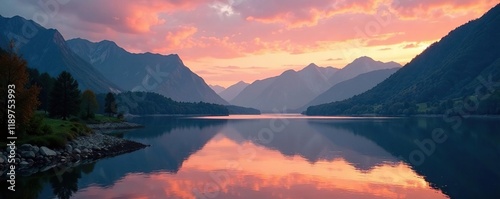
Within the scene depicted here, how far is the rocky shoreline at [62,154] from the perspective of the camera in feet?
171

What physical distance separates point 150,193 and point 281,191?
46.6 feet

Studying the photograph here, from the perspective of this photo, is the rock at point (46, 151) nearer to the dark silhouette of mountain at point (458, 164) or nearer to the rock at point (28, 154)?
the rock at point (28, 154)

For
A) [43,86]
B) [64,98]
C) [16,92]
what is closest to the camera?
[16,92]

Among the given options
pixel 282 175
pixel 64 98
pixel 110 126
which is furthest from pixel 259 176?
pixel 110 126

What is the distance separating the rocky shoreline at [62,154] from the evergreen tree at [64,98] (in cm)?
4045

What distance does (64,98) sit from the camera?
11719cm

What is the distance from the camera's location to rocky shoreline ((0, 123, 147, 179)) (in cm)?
5203

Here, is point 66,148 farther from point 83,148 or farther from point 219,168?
point 219,168

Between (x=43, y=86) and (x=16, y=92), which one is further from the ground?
(x=43, y=86)

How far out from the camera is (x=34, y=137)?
5959cm

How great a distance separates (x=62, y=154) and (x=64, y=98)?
62.0m

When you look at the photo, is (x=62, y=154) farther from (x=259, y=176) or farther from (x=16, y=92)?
(x=259, y=176)

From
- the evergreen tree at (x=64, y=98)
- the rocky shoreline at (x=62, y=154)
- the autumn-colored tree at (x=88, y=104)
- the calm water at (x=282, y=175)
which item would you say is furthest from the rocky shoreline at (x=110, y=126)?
the calm water at (x=282, y=175)

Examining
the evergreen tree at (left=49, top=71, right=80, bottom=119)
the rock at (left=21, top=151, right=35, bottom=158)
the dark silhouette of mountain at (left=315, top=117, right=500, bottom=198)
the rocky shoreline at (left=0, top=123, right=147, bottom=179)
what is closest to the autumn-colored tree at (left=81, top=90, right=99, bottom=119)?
the evergreen tree at (left=49, top=71, right=80, bottom=119)
